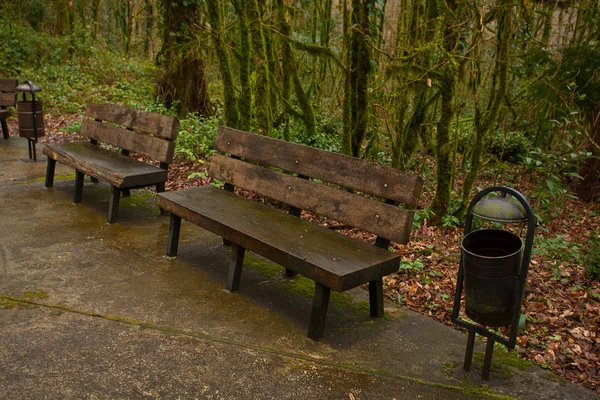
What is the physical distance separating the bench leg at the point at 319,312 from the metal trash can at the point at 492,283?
2.94 ft

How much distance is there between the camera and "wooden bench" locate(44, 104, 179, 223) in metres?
5.75

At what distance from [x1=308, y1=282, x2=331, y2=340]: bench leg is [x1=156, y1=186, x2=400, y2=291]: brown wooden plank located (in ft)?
0.34

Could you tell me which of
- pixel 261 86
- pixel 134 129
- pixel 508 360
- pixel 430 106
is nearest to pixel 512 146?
pixel 430 106

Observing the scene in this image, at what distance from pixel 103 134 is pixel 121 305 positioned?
131 inches

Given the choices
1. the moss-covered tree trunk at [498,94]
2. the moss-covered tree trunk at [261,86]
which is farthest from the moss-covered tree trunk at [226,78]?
the moss-covered tree trunk at [498,94]

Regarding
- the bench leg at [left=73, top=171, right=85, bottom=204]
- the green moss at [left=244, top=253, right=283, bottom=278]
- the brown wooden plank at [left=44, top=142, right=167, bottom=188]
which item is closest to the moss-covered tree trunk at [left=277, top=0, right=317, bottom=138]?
Result: the brown wooden plank at [left=44, top=142, right=167, bottom=188]

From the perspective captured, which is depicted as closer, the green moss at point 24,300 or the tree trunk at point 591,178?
the green moss at point 24,300

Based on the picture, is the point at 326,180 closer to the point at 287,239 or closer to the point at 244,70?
the point at 287,239

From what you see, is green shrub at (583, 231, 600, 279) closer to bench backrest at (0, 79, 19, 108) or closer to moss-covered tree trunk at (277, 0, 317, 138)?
moss-covered tree trunk at (277, 0, 317, 138)

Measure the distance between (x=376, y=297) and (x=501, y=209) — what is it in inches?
50.0

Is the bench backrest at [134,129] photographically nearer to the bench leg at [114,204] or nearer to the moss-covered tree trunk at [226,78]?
the bench leg at [114,204]

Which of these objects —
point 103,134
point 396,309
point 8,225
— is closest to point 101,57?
point 103,134

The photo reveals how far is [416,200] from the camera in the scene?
3.77 metres

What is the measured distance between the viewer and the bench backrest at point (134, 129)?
5797 millimetres
